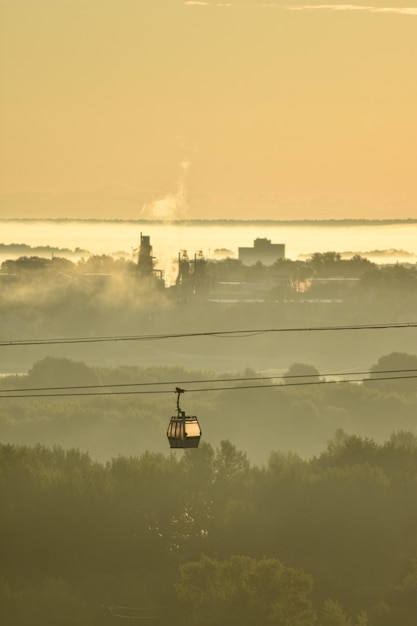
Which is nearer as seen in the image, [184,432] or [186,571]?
[184,432]

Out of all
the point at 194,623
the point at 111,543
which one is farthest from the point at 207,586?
the point at 111,543

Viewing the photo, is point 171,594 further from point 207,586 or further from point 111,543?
point 111,543

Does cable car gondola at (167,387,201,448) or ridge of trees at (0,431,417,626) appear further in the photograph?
ridge of trees at (0,431,417,626)

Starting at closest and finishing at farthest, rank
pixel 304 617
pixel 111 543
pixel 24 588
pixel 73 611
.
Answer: pixel 304 617, pixel 73 611, pixel 24 588, pixel 111 543

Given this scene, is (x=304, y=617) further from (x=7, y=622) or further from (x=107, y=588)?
(x=107, y=588)

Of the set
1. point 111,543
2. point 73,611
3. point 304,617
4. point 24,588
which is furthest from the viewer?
point 111,543

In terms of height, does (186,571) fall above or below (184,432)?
below

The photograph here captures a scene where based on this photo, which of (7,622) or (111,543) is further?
(111,543)

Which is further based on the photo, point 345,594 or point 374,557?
point 374,557

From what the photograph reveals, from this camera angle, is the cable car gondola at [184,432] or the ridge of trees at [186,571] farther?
the ridge of trees at [186,571]

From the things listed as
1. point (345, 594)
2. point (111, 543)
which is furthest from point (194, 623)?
point (111, 543)
